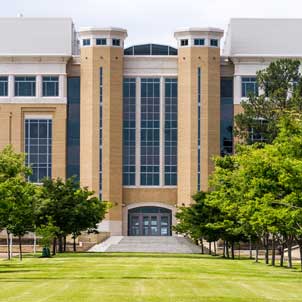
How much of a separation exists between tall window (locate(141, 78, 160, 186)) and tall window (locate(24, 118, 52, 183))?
11.6 metres

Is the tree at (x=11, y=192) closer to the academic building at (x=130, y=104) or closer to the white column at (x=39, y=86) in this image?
the academic building at (x=130, y=104)

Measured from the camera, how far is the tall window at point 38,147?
141 m

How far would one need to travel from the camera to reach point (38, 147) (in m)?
142

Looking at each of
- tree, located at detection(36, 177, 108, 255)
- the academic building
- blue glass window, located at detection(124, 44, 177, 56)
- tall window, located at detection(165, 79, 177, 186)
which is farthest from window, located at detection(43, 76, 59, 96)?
tree, located at detection(36, 177, 108, 255)

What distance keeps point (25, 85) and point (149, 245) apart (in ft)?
119

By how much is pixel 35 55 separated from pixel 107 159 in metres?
15.7

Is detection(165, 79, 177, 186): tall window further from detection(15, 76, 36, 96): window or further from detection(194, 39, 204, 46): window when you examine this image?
detection(15, 76, 36, 96): window

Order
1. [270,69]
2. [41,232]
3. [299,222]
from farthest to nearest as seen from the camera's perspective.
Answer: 1. [270,69]
2. [41,232]
3. [299,222]

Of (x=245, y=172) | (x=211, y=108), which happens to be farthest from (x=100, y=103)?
(x=245, y=172)

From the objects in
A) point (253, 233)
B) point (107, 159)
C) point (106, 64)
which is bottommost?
point (253, 233)

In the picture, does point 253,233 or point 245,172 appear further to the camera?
point 253,233

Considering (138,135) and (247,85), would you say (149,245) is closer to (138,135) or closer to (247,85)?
(138,135)

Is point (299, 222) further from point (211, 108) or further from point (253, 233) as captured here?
point (211, 108)

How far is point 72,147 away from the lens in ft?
472
